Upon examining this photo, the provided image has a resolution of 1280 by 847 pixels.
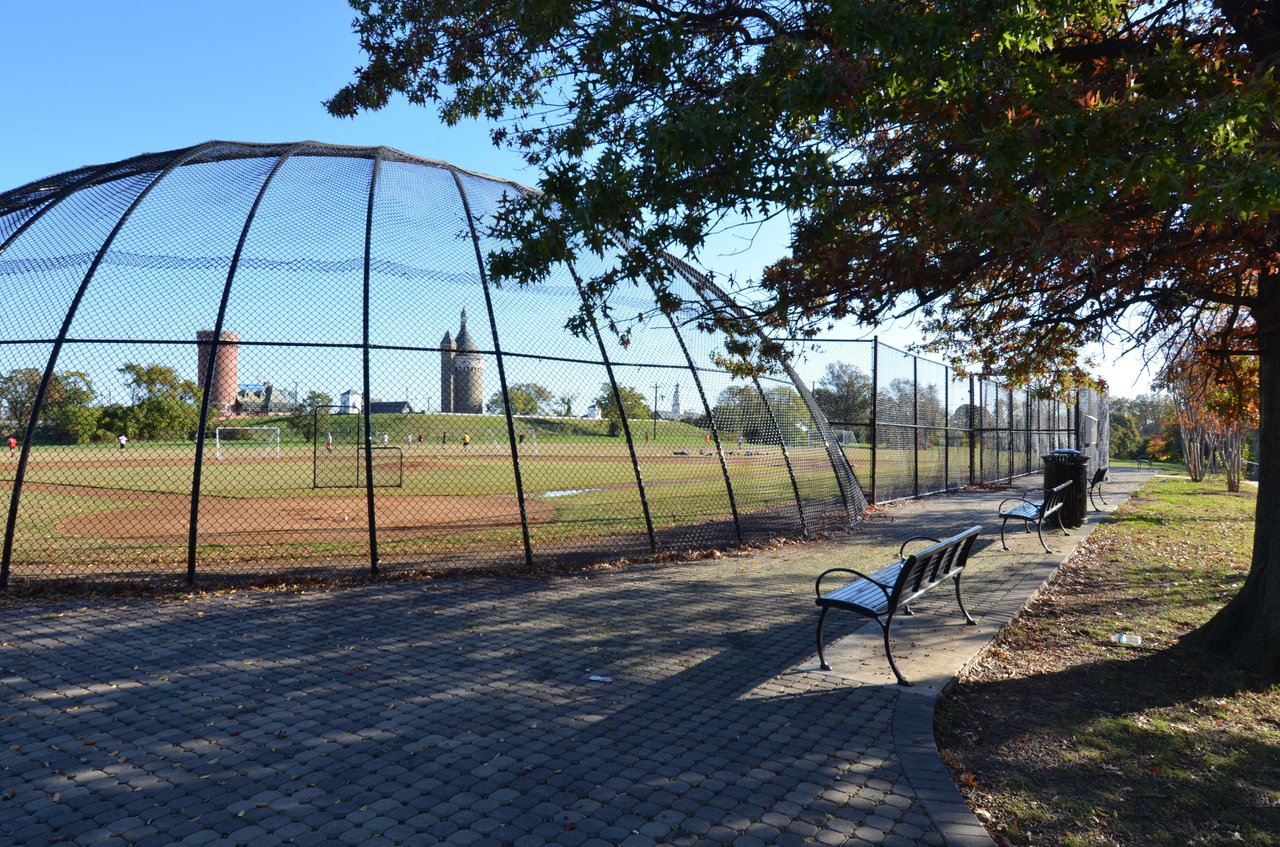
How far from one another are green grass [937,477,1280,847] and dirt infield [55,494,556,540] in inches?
360

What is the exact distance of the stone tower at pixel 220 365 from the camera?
809 centimetres

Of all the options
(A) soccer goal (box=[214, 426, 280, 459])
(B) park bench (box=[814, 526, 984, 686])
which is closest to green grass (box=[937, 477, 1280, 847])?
(B) park bench (box=[814, 526, 984, 686])

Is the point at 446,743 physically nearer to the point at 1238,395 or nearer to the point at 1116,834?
the point at 1116,834

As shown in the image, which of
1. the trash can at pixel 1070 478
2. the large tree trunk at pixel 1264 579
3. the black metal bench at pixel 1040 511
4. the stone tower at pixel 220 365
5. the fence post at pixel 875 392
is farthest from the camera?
the fence post at pixel 875 392

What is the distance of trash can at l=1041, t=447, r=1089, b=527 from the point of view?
510 inches

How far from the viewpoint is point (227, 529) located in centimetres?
1295

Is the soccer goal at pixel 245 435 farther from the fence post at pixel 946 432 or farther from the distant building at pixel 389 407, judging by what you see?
the fence post at pixel 946 432

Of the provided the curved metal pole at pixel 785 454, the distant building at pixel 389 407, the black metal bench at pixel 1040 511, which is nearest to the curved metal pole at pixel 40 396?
the distant building at pixel 389 407

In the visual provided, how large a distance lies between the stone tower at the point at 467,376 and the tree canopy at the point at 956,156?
2644 millimetres

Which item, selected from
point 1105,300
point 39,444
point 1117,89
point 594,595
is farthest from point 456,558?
point 1117,89

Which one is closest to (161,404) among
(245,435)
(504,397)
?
(504,397)

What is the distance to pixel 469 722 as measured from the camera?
448 centimetres

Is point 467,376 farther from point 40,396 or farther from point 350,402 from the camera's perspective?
point 40,396

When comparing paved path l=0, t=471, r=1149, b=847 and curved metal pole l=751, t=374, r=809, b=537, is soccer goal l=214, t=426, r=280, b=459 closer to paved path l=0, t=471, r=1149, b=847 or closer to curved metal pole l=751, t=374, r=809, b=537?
paved path l=0, t=471, r=1149, b=847
